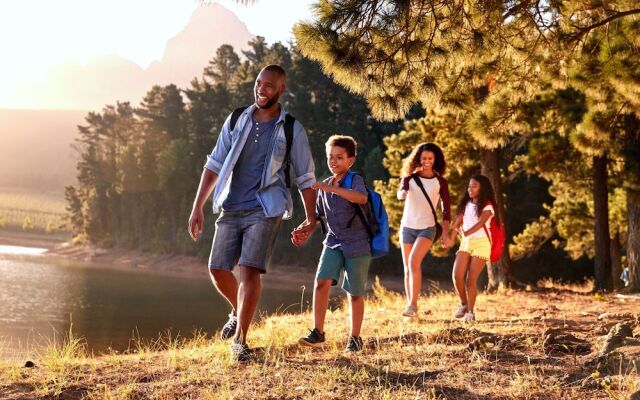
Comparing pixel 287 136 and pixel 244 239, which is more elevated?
pixel 287 136

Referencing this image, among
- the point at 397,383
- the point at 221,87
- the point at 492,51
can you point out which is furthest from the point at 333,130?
the point at 397,383

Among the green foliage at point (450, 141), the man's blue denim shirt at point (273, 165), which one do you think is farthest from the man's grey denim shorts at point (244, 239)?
the green foliage at point (450, 141)

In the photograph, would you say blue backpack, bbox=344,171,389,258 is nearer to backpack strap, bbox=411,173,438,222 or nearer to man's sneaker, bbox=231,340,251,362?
man's sneaker, bbox=231,340,251,362

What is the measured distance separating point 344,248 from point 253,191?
2.70 feet

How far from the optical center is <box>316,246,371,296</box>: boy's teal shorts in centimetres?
529

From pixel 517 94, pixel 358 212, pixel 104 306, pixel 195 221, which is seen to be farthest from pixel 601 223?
pixel 104 306

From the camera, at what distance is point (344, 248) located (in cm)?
530

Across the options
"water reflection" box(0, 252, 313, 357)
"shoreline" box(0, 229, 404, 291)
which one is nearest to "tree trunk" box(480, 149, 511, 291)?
"water reflection" box(0, 252, 313, 357)

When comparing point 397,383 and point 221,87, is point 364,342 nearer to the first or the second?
point 397,383

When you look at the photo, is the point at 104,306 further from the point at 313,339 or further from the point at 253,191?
the point at 253,191

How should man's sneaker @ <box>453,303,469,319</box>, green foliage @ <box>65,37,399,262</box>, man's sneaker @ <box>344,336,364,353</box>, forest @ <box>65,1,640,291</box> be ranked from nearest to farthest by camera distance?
man's sneaker @ <box>344,336,364,353</box>, forest @ <box>65,1,640,291</box>, man's sneaker @ <box>453,303,469,319</box>, green foliage @ <box>65,37,399,262</box>

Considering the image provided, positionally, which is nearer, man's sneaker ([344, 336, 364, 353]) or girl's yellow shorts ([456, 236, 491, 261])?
man's sneaker ([344, 336, 364, 353])

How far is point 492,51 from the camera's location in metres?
7.05

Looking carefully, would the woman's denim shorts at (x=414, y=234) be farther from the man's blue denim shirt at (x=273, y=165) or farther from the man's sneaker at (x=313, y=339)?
the man's blue denim shirt at (x=273, y=165)
